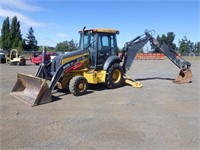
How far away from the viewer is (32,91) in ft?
30.4

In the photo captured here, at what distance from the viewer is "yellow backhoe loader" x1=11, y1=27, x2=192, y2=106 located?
30.6 feet

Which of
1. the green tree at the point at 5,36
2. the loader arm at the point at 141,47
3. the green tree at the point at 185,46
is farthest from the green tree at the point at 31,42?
the loader arm at the point at 141,47

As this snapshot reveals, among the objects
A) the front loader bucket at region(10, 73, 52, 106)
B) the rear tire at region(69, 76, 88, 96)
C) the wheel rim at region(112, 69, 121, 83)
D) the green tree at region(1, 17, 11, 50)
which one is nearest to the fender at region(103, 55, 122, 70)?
the wheel rim at region(112, 69, 121, 83)

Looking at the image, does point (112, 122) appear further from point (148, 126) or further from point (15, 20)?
point (15, 20)

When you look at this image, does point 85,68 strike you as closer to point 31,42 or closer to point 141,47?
point 141,47

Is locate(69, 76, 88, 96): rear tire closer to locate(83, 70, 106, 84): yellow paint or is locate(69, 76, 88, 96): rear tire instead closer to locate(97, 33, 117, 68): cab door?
locate(83, 70, 106, 84): yellow paint

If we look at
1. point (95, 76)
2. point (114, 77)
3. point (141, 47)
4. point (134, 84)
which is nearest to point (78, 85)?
point (95, 76)

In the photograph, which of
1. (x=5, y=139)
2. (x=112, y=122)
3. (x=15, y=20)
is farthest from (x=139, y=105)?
(x=15, y=20)

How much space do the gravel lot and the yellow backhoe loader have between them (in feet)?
1.61

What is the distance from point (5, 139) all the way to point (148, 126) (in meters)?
3.08

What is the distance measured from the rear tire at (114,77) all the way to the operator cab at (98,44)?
0.47 metres

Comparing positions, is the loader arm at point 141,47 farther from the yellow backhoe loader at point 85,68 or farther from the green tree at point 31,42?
the green tree at point 31,42

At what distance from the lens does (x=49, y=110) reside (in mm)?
7500

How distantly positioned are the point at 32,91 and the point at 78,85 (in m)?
1.61
